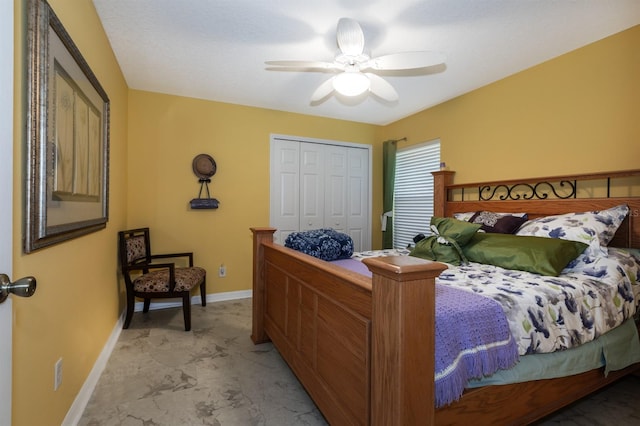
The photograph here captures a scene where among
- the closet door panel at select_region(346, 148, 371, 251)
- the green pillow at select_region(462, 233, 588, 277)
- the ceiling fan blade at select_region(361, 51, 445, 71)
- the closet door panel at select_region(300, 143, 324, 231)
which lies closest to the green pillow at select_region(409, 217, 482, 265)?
the green pillow at select_region(462, 233, 588, 277)

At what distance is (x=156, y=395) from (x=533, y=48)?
3.67m

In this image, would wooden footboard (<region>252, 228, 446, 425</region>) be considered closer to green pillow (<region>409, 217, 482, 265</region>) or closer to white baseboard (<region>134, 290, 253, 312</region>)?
green pillow (<region>409, 217, 482, 265</region>)

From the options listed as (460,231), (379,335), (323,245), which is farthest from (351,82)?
(379,335)

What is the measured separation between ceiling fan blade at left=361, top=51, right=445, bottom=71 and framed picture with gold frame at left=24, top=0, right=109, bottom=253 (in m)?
1.68

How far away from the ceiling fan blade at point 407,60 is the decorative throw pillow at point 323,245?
4.10ft

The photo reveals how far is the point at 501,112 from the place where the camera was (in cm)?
297

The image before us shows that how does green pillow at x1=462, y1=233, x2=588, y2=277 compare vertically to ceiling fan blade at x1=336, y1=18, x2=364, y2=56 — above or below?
below

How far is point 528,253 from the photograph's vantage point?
1.92 m

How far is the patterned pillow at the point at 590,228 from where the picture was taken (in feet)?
6.37

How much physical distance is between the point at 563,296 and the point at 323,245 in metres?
1.41

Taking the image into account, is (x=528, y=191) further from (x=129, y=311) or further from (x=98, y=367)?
(x=129, y=311)

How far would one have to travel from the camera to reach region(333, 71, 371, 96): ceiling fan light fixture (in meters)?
2.11

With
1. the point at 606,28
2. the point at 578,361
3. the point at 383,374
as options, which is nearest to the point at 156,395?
the point at 383,374

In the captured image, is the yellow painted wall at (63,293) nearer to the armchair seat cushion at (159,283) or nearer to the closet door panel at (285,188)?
the armchair seat cushion at (159,283)
